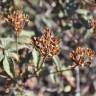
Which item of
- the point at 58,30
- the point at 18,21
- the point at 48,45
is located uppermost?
the point at 18,21

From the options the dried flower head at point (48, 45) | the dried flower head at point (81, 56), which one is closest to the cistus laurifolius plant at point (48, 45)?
the dried flower head at point (48, 45)

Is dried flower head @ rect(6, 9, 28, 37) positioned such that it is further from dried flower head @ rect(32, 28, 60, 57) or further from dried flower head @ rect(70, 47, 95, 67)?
dried flower head @ rect(70, 47, 95, 67)

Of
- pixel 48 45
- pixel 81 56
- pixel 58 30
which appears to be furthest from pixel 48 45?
pixel 58 30

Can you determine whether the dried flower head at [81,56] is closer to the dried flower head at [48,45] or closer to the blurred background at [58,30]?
the dried flower head at [48,45]

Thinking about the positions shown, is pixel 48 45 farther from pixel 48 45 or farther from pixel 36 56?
pixel 36 56

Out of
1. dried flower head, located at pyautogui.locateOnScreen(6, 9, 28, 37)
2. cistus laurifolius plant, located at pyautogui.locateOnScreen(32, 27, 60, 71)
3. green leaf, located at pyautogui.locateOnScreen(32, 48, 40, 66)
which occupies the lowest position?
green leaf, located at pyautogui.locateOnScreen(32, 48, 40, 66)

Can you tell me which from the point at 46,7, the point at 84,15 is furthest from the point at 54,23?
the point at 84,15

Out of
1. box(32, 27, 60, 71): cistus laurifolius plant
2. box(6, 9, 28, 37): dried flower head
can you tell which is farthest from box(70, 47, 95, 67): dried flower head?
box(6, 9, 28, 37): dried flower head

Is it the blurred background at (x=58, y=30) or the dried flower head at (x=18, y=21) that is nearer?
the dried flower head at (x=18, y=21)
